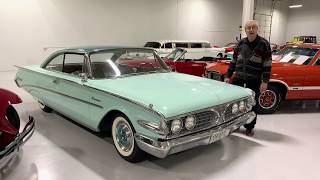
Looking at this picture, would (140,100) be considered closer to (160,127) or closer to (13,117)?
(160,127)

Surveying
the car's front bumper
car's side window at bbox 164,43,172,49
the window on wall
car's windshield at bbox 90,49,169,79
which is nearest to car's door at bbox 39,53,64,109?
car's windshield at bbox 90,49,169,79

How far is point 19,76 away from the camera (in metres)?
5.47

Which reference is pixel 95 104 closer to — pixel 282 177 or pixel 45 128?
pixel 45 128

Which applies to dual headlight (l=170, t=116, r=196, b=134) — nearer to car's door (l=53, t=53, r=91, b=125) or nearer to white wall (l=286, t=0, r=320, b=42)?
car's door (l=53, t=53, r=91, b=125)

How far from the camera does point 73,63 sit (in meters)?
4.59

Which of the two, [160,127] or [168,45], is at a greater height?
[168,45]

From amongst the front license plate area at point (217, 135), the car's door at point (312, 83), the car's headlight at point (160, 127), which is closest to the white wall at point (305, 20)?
the car's door at point (312, 83)

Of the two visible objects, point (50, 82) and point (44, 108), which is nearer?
point (50, 82)

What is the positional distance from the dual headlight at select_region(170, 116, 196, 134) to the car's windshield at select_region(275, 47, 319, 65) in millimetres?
3702

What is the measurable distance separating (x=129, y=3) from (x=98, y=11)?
1.64 meters

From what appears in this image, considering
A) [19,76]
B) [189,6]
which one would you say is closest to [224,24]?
[189,6]

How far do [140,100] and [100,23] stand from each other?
10892 mm

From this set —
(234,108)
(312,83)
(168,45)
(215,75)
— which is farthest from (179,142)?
(168,45)

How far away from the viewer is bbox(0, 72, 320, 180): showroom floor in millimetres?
3113
